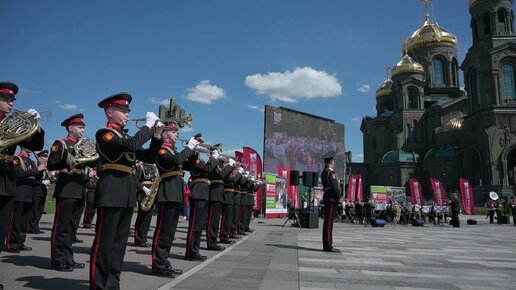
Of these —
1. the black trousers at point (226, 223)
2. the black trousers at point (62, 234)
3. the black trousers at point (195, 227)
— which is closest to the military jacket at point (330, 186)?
the black trousers at point (226, 223)

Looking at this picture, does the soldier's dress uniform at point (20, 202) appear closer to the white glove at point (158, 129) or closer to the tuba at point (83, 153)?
the tuba at point (83, 153)

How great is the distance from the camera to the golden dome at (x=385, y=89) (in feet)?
270

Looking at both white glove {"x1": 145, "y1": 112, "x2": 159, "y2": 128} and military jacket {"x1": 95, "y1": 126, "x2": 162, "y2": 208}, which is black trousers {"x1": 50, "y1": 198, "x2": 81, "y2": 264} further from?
white glove {"x1": 145, "y1": 112, "x2": 159, "y2": 128}

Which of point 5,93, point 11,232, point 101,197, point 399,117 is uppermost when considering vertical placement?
point 399,117

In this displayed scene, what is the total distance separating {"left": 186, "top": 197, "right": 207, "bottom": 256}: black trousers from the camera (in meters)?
7.48

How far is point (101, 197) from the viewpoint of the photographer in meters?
4.62

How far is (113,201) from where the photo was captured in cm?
461

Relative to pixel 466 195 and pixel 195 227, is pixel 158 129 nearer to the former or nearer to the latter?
pixel 195 227

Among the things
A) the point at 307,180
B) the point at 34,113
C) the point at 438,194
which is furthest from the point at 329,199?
the point at 438,194

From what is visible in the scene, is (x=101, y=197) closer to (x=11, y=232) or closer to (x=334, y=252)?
(x=11, y=232)

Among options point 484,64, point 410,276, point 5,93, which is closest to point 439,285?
point 410,276

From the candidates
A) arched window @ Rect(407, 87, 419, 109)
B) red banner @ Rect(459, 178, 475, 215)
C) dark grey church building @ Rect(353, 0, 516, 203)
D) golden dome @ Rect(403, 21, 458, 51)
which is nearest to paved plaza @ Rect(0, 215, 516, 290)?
red banner @ Rect(459, 178, 475, 215)

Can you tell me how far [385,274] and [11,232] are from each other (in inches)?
300

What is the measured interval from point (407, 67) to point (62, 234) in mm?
74327
